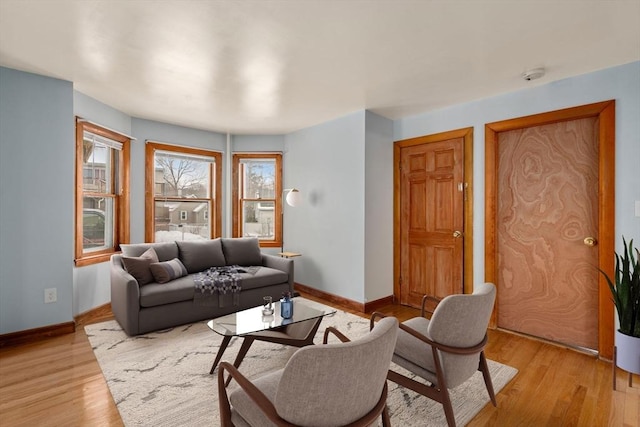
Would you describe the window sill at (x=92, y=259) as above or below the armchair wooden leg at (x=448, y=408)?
above

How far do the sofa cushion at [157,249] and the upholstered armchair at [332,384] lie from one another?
120 inches

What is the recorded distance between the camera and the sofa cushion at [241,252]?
4503 mm

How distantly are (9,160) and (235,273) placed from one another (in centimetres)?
242

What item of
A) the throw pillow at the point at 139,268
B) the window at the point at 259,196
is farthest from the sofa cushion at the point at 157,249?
the window at the point at 259,196

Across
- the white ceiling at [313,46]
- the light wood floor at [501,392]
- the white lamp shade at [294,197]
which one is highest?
the white ceiling at [313,46]

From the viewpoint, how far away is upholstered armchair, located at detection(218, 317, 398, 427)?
1.12 meters

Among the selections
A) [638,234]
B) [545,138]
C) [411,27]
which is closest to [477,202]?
[545,138]

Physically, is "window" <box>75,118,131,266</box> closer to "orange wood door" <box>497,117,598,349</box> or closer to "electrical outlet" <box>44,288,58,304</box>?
"electrical outlet" <box>44,288,58,304</box>

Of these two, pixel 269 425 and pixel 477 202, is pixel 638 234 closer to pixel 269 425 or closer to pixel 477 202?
pixel 477 202

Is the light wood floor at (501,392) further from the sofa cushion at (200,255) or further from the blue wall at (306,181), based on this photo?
the sofa cushion at (200,255)

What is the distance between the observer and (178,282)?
11.6 ft

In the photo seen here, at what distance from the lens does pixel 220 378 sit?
144cm

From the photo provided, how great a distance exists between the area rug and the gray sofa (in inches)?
7.2

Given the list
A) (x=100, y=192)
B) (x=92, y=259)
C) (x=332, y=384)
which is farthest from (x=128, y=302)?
(x=332, y=384)
